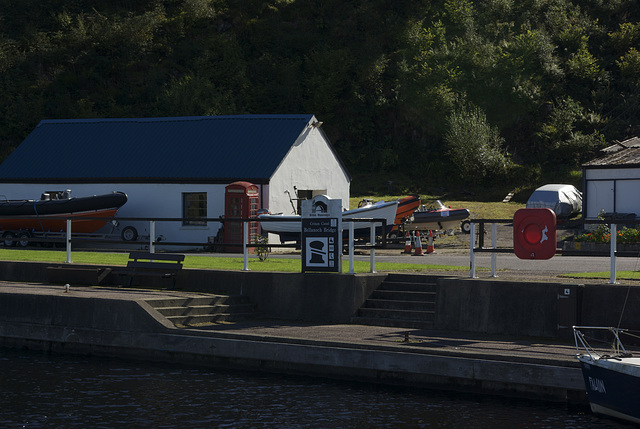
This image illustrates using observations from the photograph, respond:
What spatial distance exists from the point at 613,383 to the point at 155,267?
A: 38.7ft

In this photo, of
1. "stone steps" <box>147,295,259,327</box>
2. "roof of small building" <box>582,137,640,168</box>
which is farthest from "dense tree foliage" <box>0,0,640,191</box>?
"stone steps" <box>147,295,259,327</box>

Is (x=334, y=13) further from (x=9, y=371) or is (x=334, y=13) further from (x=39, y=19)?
(x=9, y=371)

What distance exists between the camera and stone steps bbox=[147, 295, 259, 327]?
692 inches

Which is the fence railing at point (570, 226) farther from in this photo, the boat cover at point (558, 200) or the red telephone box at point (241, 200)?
the boat cover at point (558, 200)

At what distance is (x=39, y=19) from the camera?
2628 inches

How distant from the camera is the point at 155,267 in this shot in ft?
66.3

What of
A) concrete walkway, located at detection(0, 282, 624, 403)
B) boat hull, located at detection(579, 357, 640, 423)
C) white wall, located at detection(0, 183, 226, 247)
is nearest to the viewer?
boat hull, located at detection(579, 357, 640, 423)

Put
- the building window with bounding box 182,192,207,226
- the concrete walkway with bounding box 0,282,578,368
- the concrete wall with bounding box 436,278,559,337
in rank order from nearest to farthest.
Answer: the concrete walkway with bounding box 0,282,578,368
the concrete wall with bounding box 436,278,559,337
the building window with bounding box 182,192,207,226

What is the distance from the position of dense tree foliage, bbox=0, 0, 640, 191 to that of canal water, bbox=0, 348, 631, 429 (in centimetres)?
3731

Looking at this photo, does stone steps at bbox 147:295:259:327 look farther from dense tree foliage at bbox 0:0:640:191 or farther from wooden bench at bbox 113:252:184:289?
dense tree foliage at bbox 0:0:640:191

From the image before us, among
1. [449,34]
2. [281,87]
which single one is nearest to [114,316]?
[281,87]

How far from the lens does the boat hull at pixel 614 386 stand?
11.4 meters

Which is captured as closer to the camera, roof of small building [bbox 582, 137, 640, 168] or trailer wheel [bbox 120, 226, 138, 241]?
trailer wheel [bbox 120, 226, 138, 241]

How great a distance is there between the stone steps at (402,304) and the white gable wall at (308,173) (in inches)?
568
